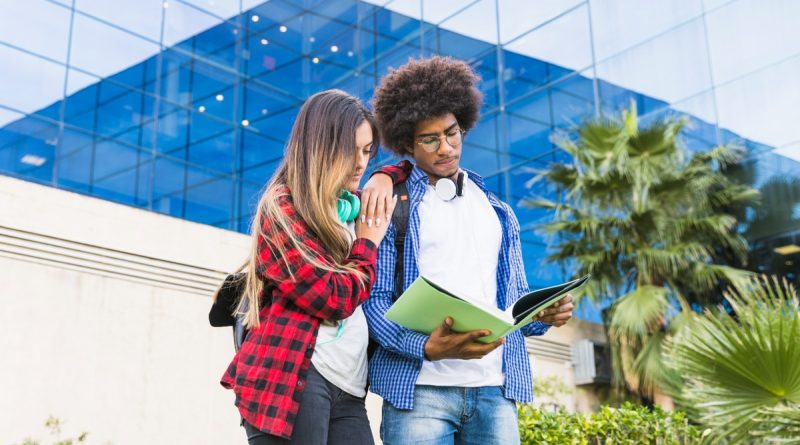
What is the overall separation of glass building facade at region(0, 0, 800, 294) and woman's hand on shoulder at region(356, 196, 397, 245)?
29.7 feet

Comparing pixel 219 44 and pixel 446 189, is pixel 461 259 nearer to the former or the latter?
pixel 446 189

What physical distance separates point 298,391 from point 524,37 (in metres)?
13.8

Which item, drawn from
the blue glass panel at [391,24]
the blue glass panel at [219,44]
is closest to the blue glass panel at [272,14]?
the blue glass panel at [219,44]

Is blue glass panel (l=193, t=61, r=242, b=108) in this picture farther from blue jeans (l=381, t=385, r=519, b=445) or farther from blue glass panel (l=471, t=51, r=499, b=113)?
blue jeans (l=381, t=385, r=519, b=445)

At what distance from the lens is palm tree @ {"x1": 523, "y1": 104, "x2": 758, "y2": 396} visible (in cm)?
993

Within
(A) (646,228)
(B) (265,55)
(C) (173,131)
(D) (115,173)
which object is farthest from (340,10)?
(A) (646,228)

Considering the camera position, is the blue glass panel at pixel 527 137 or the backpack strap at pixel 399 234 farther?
the blue glass panel at pixel 527 137

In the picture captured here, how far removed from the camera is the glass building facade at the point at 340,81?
36.2 feet

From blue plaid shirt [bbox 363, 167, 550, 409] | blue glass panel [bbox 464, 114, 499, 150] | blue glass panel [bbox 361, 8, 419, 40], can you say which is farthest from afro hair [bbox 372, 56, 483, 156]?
blue glass panel [bbox 361, 8, 419, 40]

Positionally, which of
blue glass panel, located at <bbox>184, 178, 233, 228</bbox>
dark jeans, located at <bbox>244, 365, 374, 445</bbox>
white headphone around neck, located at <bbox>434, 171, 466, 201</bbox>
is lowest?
dark jeans, located at <bbox>244, 365, 374, 445</bbox>

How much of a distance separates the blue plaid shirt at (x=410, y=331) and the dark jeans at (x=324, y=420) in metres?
0.15

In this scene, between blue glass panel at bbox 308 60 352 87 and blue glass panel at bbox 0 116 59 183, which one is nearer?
blue glass panel at bbox 0 116 59 183

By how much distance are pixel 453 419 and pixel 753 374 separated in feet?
13.5

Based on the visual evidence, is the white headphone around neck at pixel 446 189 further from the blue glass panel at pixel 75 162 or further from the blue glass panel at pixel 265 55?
the blue glass panel at pixel 265 55
